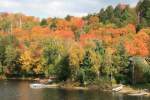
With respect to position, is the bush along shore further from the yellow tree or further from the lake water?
the lake water

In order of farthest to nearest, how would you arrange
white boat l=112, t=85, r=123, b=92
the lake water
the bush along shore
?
1. the bush along shore
2. white boat l=112, t=85, r=123, b=92
3. the lake water

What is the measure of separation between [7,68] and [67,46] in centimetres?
2461

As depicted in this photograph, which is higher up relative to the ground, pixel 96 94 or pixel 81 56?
pixel 81 56

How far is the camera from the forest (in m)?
99.8

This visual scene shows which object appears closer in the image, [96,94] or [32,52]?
[96,94]

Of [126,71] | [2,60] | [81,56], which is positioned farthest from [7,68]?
[126,71]

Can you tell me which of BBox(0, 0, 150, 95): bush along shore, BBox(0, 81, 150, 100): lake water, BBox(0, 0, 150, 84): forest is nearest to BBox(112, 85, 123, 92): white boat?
BBox(0, 0, 150, 95): bush along shore

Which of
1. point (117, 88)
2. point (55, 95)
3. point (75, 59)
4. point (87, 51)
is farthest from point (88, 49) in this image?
point (55, 95)

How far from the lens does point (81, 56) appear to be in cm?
10481

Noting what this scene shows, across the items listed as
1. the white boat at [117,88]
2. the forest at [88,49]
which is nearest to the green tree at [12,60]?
the forest at [88,49]

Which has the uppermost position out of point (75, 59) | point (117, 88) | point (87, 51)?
point (87, 51)

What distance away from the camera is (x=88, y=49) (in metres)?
105

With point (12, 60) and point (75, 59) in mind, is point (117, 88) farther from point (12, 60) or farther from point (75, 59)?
point (12, 60)

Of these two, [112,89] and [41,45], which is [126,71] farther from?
[41,45]
